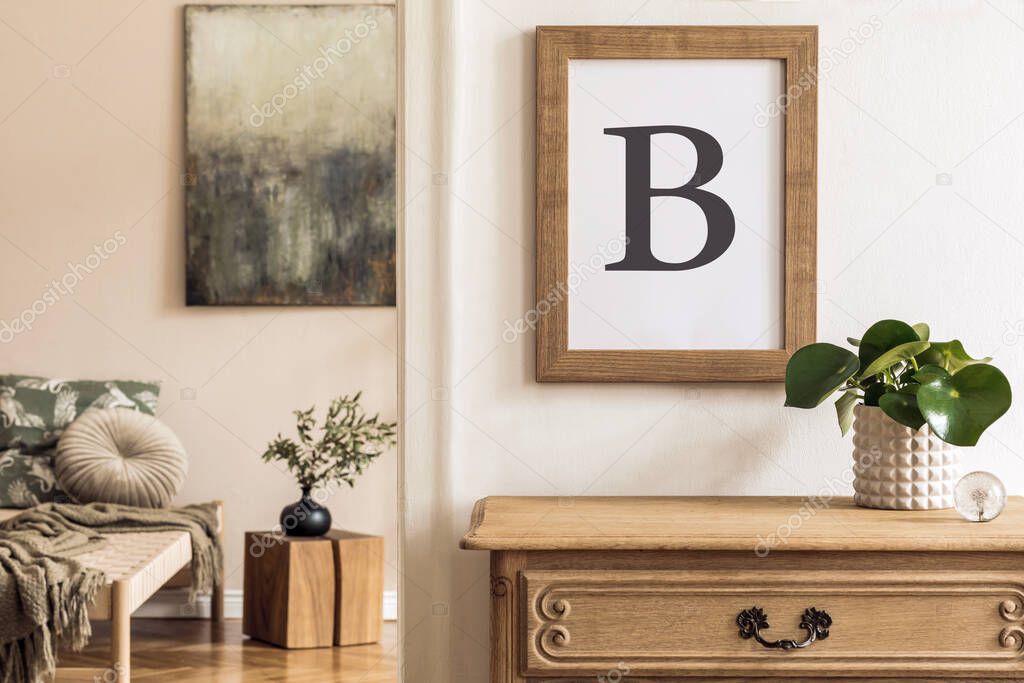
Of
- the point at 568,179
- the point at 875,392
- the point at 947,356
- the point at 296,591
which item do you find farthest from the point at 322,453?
the point at 947,356

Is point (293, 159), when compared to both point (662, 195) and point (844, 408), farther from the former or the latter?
point (844, 408)

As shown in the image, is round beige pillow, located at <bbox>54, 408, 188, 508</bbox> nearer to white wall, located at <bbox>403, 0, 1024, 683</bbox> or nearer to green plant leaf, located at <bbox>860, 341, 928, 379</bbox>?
white wall, located at <bbox>403, 0, 1024, 683</bbox>

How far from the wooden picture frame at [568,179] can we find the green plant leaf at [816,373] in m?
0.17

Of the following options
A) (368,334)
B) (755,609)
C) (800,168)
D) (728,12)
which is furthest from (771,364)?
(368,334)

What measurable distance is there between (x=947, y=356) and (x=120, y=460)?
292cm

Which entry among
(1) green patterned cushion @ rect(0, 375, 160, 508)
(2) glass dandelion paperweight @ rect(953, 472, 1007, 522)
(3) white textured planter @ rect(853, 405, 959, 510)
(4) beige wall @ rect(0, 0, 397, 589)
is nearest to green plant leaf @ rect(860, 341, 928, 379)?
(3) white textured planter @ rect(853, 405, 959, 510)

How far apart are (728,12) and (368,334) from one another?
239 centimetres

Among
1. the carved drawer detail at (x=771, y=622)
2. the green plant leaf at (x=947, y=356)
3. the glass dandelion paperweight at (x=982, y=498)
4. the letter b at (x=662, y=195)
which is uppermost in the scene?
the letter b at (x=662, y=195)

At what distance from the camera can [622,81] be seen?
190 cm

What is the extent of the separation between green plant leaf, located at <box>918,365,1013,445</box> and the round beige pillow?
2.85 metres

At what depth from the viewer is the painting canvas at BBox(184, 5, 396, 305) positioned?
Answer: 3969 mm

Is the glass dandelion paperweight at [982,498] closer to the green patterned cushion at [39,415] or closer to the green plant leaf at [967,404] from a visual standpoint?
the green plant leaf at [967,404]

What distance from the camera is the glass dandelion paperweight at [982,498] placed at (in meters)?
1.60

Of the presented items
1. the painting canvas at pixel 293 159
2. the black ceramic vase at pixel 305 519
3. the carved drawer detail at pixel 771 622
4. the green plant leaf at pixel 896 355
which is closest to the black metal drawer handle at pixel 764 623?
the carved drawer detail at pixel 771 622
